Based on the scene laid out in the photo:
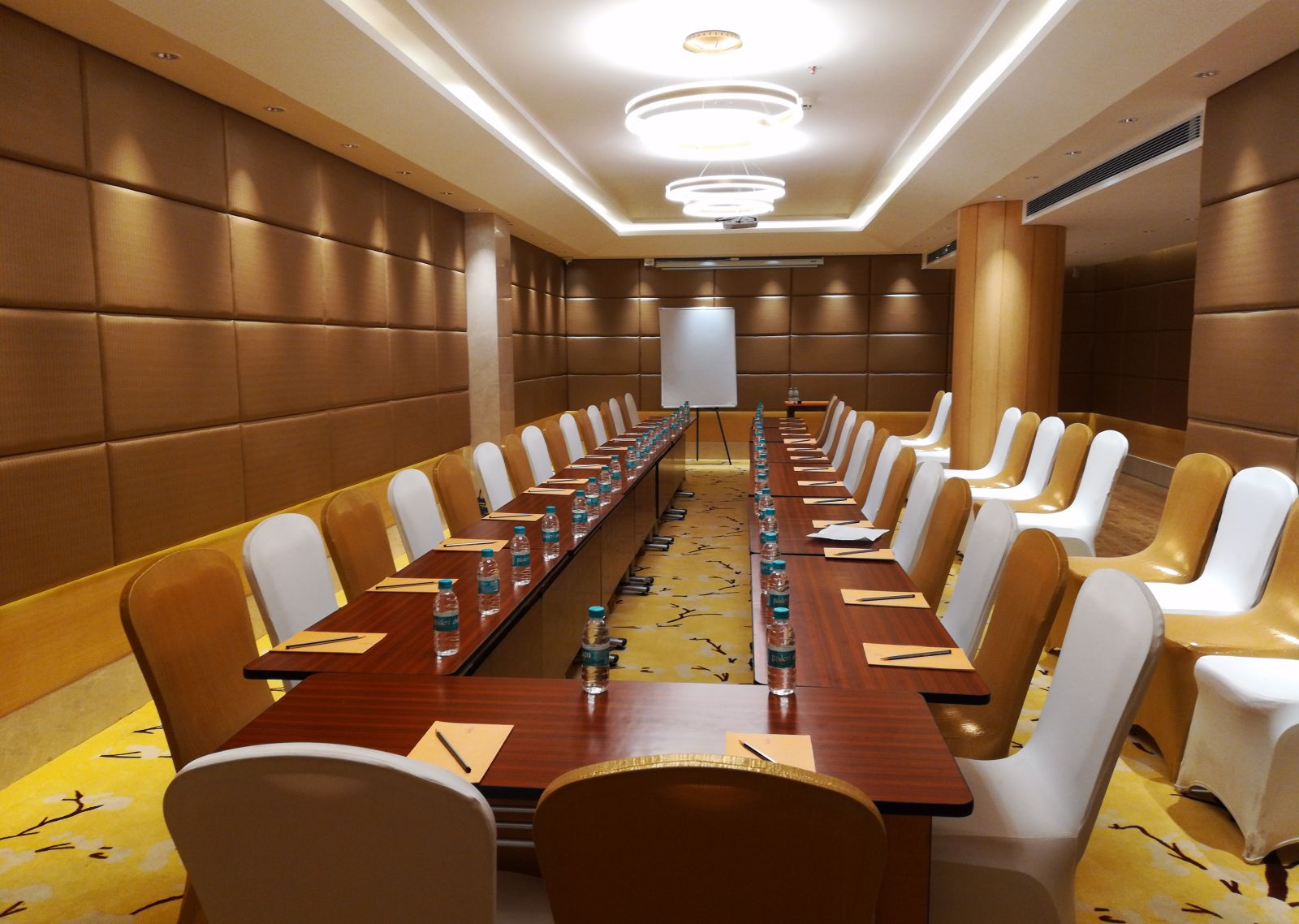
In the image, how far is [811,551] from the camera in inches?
153

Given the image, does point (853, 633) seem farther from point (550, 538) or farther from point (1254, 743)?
point (550, 538)

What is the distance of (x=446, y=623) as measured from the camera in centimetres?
262

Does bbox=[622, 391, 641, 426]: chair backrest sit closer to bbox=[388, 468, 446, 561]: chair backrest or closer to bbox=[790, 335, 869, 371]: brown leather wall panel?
bbox=[790, 335, 869, 371]: brown leather wall panel

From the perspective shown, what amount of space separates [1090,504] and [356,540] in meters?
4.31

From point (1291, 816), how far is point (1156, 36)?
3.34m

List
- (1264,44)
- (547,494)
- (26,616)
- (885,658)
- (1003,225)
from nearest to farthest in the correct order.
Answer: (885,658) → (26,616) → (1264,44) → (547,494) → (1003,225)

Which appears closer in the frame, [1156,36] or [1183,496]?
[1156,36]

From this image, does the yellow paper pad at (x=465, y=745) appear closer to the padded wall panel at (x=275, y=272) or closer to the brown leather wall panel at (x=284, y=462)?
the brown leather wall panel at (x=284, y=462)

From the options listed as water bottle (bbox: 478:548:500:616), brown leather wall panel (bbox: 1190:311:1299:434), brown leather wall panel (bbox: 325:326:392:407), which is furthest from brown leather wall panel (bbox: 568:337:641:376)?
water bottle (bbox: 478:548:500:616)

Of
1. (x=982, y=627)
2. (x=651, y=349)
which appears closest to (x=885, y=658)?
(x=982, y=627)

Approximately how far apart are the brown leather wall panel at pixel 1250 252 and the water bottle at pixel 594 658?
3.84m

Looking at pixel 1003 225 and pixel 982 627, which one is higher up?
pixel 1003 225

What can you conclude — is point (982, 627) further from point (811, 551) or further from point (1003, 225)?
point (1003, 225)

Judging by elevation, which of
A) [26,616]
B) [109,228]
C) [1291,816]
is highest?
[109,228]
